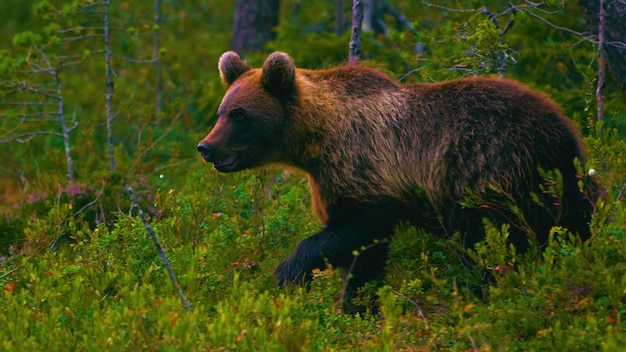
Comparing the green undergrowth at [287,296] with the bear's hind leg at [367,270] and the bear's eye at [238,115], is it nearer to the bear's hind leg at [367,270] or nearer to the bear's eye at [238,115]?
the bear's hind leg at [367,270]

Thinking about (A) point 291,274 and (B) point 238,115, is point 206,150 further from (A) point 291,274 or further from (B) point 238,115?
(A) point 291,274

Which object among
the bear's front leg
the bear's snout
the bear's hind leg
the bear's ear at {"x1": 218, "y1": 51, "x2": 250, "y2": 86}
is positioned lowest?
the bear's hind leg

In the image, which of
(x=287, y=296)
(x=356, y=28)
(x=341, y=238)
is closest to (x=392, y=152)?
(x=341, y=238)

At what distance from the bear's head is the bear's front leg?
0.77 metres

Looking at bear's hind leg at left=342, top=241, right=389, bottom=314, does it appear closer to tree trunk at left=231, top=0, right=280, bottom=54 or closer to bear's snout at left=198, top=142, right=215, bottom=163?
bear's snout at left=198, top=142, right=215, bottom=163

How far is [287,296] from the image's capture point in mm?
5336

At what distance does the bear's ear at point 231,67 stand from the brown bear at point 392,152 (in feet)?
0.63

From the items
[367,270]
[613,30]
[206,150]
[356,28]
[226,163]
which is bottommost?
[367,270]

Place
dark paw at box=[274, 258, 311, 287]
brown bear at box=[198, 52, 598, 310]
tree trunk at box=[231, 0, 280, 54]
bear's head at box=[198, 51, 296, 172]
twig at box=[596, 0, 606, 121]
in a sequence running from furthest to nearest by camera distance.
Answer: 1. tree trunk at box=[231, 0, 280, 54]
2. twig at box=[596, 0, 606, 121]
3. bear's head at box=[198, 51, 296, 172]
4. dark paw at box=[274, 258, 311, 287]
5. brown bear at box=[198, 52, 598, 310]

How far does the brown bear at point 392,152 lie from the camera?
578 cm

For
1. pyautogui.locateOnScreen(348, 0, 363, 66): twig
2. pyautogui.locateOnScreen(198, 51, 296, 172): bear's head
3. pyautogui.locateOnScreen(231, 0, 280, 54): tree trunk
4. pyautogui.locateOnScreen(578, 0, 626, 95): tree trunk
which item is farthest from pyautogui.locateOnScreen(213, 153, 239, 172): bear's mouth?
pyautogui.locateOnScreen(231, 0, 280, 54): tree trunk

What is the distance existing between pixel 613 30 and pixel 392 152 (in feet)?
8.04

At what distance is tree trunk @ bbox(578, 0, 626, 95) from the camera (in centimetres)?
709

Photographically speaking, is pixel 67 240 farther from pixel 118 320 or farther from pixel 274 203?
pixel 118 320
